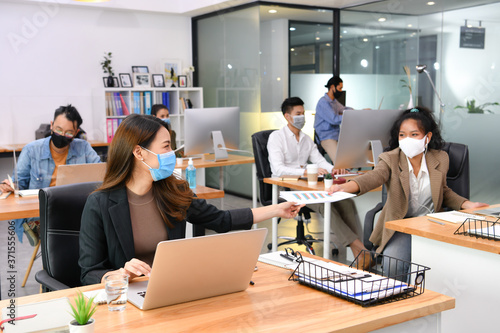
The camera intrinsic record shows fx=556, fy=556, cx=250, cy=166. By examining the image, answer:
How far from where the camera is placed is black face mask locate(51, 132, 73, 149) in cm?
418

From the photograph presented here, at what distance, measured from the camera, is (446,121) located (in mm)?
6254

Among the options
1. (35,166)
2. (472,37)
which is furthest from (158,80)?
(472,37)

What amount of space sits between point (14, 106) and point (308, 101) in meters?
3.86

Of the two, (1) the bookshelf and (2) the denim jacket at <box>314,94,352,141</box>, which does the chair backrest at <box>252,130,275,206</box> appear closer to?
(2) the denim jacket at <box>314,94,352,141</box>

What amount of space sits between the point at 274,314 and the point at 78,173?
7.51 feet

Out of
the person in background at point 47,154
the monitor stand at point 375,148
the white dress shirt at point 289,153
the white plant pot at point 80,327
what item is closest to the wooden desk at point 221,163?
the white dress shirt at point 289,153

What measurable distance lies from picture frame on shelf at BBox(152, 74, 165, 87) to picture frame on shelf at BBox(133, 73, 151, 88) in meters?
0.09

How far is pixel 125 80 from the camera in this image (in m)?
7.76

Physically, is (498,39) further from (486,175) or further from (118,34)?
(118,34)

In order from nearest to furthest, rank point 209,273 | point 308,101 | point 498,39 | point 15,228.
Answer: point 209,273, point 15,228, point 498,39, point 308,101

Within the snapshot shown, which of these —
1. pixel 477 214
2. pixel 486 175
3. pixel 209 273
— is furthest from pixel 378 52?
pixel 209 273

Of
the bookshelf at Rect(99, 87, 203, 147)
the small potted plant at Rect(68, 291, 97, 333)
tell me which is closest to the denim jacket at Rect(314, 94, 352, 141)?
the bookshelf at Rect(99, 87, 203, 147)

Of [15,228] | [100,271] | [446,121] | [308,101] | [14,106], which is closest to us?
[100,271]

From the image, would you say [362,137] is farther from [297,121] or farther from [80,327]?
[80,327]
